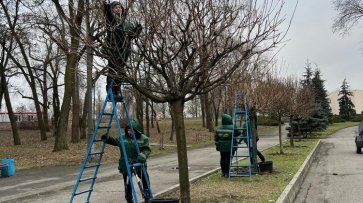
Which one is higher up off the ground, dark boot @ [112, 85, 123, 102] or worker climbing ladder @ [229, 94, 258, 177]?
dark boot @ [112, 85, 123, 102]

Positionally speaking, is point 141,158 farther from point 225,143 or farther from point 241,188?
point 225,143

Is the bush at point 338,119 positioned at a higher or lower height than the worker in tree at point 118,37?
higher

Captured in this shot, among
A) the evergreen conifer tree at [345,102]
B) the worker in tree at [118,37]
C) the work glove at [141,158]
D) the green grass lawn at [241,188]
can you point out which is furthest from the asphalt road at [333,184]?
the evergreen conifer tree at [345,102]

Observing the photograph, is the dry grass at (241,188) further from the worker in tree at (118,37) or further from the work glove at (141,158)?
the worker in tree at (118,37)

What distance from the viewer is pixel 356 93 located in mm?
103625

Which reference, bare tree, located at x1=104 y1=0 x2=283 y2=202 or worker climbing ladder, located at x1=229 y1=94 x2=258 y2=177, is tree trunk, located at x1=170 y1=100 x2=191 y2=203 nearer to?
bare tree, located at x1=104 y1=0 x2=283 y2=202

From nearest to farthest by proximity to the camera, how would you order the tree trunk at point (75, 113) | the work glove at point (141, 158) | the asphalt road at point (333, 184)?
1. the work glove at point (141, 158)
2. the asphalt road at point (333, 184)
3. the tree trunk at point (75, 113)

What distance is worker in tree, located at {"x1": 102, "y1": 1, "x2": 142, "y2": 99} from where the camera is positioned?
670 centimetres

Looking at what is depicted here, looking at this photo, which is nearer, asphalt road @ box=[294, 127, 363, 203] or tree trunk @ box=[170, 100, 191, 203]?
tree trunk @ box=[170, 100, 191, 203]

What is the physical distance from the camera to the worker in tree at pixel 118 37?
6.70 m

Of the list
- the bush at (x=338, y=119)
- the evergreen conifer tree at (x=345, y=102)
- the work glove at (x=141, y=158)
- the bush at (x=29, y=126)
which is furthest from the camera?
the evergreen conifer tree at (x=345, y=102)

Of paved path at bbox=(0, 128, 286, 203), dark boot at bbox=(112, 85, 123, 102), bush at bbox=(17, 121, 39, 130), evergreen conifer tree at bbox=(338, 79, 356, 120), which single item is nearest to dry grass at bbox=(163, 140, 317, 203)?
paved path at bbox=(0, 128, 286, 203)

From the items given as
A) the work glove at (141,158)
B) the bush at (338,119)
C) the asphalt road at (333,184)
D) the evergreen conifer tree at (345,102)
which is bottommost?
the asphalt road at (333,184)

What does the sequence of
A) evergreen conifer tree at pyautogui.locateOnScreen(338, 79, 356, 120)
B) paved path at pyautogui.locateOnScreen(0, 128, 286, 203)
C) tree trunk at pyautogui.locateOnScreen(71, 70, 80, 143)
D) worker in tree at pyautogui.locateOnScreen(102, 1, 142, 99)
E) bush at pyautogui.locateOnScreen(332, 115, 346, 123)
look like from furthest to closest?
evergreen conifer tree at pyautogui.locateOnScreen(338, 79, 356, 120)
bush at pyautogui.locateOnScreen(332, 115, 346, 123)
tree trunk at pyautogui.locateOnScreen(71, 70, 80, 143)
paved path at pyautogui.locateOnScreen(0, 128, 286, 203)
worker in tree at pyautogui.locateOnScreen(102, 1, 142, 99)
